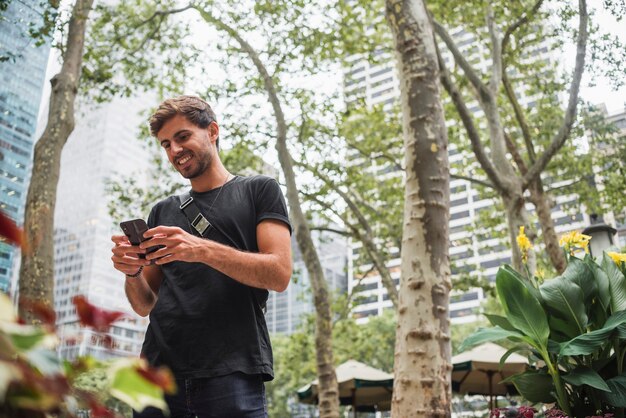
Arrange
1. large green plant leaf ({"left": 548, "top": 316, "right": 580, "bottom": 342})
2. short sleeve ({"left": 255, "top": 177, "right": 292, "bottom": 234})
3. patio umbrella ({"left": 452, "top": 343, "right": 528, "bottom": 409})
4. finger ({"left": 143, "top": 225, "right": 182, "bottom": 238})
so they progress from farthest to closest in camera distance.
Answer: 1. patio umbrella ({"left": 452, "top": 343, "right": 528, "bottom": 409})
2. large green plant leaf ({"left": 548, "top": 316, "right": 580, "bottom": 342})
3. short sleeve ({"left": 255, "top": 177, "right": 292, "bottom": 234})
4. finger ({"left": 143, "top": 225, "right": 182, "bottom": 238})

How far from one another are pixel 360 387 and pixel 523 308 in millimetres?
10334

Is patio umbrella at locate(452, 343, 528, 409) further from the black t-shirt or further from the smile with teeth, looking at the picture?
the smile with teeth

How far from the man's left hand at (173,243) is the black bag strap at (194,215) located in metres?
0.37

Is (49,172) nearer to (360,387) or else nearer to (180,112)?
(180,112)

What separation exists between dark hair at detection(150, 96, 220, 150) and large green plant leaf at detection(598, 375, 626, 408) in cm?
240

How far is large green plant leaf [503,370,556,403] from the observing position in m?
3.21

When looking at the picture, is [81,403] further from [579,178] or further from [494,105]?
[579,178]

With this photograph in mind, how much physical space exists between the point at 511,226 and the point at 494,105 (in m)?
2.44

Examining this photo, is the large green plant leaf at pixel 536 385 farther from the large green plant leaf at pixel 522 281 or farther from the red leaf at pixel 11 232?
the red leaf at pixel 11 232

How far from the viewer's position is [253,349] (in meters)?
1.96

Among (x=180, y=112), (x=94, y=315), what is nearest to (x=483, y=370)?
(x=180, y=112)

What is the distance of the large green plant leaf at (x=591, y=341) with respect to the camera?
280cm

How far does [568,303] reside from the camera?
3104 mm

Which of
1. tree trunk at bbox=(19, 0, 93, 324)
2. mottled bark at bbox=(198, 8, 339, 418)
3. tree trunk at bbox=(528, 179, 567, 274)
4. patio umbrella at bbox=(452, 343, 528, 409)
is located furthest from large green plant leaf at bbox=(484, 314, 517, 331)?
tree trunk at bbox=(528, 179, 567, 274)
